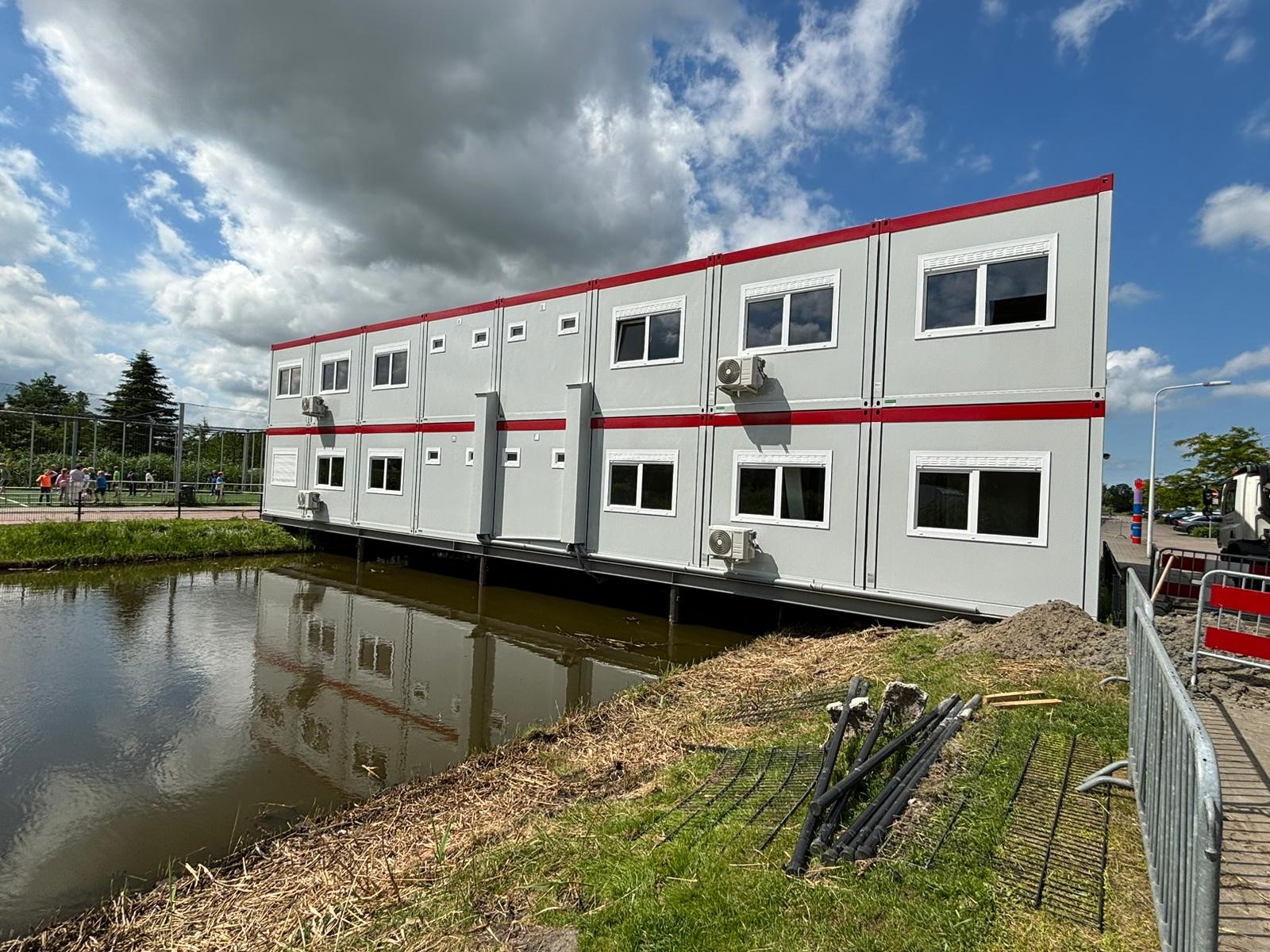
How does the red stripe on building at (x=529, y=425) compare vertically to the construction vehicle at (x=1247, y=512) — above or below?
above

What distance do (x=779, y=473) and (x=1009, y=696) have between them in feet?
20.4

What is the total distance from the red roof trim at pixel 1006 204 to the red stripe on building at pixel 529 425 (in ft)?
25.7

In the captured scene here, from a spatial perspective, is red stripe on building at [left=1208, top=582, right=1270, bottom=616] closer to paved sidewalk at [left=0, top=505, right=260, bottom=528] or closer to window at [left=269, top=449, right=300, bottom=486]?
window at [left=269, top=449, right=300, bottom=486]

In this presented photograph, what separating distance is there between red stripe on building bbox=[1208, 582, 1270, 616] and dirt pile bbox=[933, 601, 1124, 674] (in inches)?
43.3

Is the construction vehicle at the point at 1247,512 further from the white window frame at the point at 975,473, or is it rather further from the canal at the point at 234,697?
the canal at the point at 234,697

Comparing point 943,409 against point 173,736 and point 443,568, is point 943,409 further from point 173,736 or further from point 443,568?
point 443,568

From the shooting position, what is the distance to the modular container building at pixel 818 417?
9.24m

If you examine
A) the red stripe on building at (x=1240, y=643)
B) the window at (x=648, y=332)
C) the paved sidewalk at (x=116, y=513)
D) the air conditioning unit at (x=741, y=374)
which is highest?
the window at (x=648, y=332)

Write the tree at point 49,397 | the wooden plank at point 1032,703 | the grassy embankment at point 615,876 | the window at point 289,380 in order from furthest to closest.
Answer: the tree at point 49,397
the window at point 289,380
the wooden plank at point 1032,703
the grassy embankment at point 615,876

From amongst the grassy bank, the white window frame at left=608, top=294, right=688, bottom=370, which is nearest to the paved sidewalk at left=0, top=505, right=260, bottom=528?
the grassy bank

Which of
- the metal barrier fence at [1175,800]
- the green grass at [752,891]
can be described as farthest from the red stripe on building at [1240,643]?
the metal barrier fence at [1175,800]

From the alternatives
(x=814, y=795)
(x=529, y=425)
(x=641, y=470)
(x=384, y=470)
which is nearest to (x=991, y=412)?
(x=641, y=470)

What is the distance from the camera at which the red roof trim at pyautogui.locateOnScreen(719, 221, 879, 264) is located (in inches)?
433

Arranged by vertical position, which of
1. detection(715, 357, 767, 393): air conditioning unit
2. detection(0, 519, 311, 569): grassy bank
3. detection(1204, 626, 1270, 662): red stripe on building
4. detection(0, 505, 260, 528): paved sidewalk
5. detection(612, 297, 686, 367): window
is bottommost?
detection(0, 519, 311, 569): grassy bank
